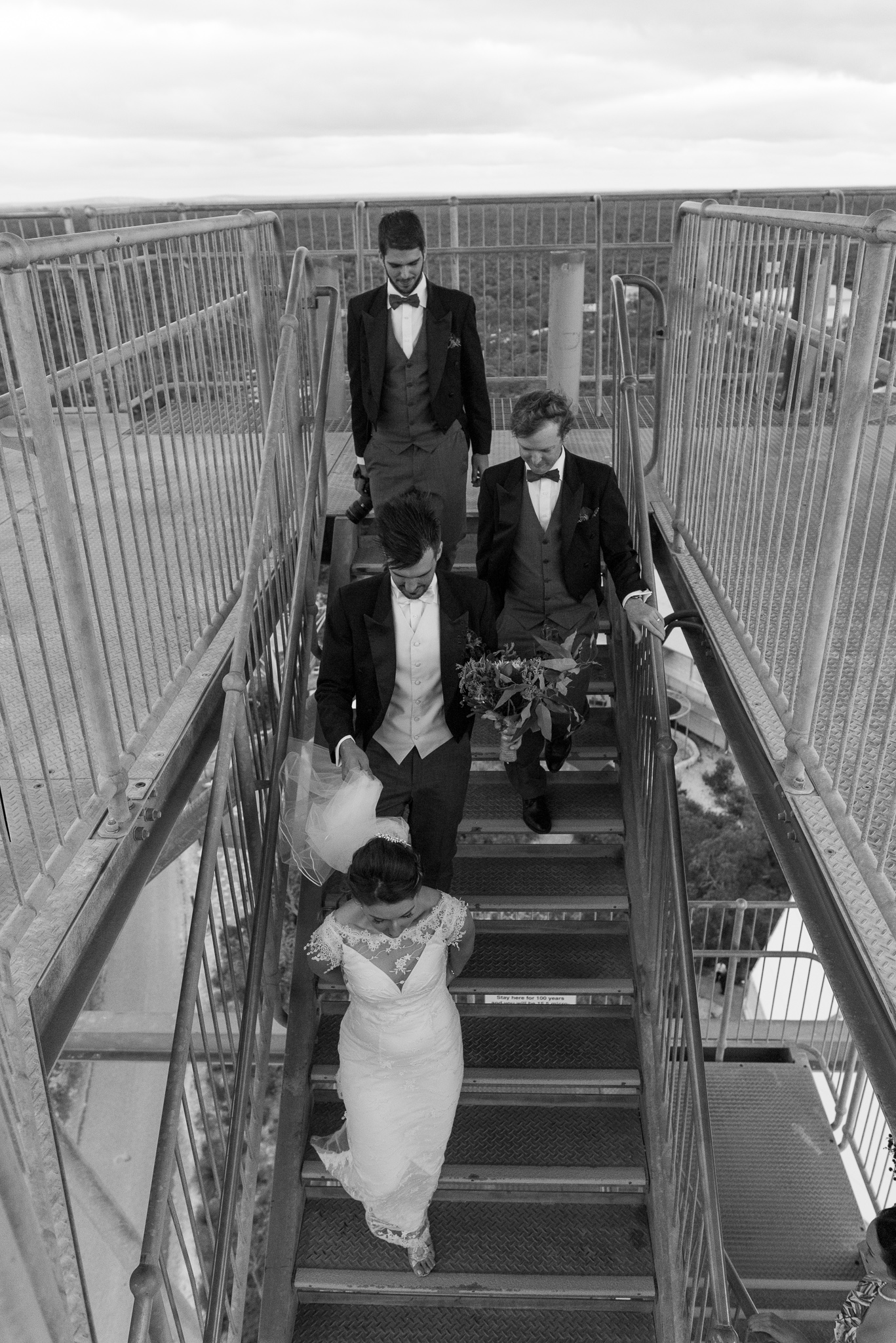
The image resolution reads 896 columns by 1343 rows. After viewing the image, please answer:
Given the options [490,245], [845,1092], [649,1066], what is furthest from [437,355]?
[845,1092]

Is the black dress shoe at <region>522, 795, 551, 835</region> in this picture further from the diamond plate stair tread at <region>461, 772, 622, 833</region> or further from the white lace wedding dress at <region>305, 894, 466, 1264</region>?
the white lace wedding dress at <region>305, 894, 466, 1264</region>

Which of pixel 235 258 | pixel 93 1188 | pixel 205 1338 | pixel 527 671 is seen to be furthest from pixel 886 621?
pixel 93 1188

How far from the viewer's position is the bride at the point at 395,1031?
10.8 feet

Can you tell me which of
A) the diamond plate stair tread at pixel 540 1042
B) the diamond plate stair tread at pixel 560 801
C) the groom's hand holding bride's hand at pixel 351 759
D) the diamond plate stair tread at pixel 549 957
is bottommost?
the diamond plate stair tread at pixel 540 1042

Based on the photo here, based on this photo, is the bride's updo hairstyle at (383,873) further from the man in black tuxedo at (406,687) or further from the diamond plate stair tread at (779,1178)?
the diamond plate stair tread at (779,1178)

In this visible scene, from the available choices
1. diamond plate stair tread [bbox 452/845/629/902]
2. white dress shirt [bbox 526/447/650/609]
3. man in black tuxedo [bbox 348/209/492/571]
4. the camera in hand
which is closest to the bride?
diamond plate stair tread [bbox 452/845/629/902]

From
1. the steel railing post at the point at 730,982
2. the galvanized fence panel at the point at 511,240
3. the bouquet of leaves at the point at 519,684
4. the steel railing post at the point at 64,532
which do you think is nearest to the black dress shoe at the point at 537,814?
the bouquet of leaves at the point at 519,684

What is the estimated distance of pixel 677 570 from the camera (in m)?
5.11

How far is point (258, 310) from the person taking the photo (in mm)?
4828

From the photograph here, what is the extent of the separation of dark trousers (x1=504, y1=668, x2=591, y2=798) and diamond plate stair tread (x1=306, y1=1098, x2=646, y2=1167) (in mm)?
1401

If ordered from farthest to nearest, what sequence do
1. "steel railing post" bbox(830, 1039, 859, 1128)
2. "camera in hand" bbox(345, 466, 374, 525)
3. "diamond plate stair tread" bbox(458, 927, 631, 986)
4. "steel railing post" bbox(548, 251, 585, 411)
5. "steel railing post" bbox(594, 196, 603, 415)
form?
"steel railing post" bbox(594, 196, 603, 415), "steel railing post" bbox(548, 251, 585, 411), "steel railing post" bbox(830, 1039, 859, 1128), "camera in hand" bbox(345, 466, 374, 525), "diamond plate stair tread" bbox(458, 927, 631, 986)

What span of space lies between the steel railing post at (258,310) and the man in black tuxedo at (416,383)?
20.0 inches

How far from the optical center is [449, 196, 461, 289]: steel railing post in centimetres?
845

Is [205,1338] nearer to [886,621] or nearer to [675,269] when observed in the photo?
[886,621]
